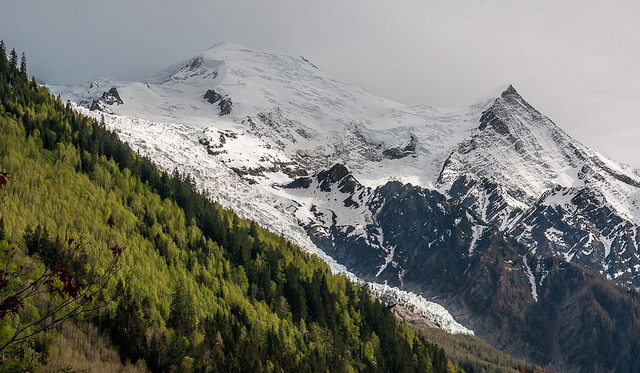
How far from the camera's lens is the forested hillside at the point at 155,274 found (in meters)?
84.9

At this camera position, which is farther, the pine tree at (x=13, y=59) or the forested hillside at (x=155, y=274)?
the pine tree at (x=13, y=59)

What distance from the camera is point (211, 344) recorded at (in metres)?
106

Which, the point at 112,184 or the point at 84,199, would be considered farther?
the point at 112,184

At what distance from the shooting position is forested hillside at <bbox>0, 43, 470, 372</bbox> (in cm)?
8494

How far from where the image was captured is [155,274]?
121 metres

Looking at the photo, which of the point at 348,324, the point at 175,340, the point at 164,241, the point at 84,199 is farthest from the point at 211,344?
the point at 348,324

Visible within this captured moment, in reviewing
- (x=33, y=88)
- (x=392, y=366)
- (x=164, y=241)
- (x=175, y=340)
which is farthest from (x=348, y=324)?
(x=33, y=88)

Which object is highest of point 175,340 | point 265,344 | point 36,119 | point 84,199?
point 36,119

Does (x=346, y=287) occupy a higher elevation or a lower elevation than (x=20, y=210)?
lower

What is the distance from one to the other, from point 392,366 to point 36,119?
12310 centimetres

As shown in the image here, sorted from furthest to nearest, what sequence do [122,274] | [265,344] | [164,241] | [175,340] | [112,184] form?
[112,184]
[164,241]
[265,344]
[122,274]
[175,340]

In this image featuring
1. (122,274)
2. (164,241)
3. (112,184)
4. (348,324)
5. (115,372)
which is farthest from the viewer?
(348,324)

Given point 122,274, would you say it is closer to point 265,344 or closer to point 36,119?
point 265,344

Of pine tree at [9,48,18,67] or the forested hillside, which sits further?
pine tree at [9,48,18,67]
